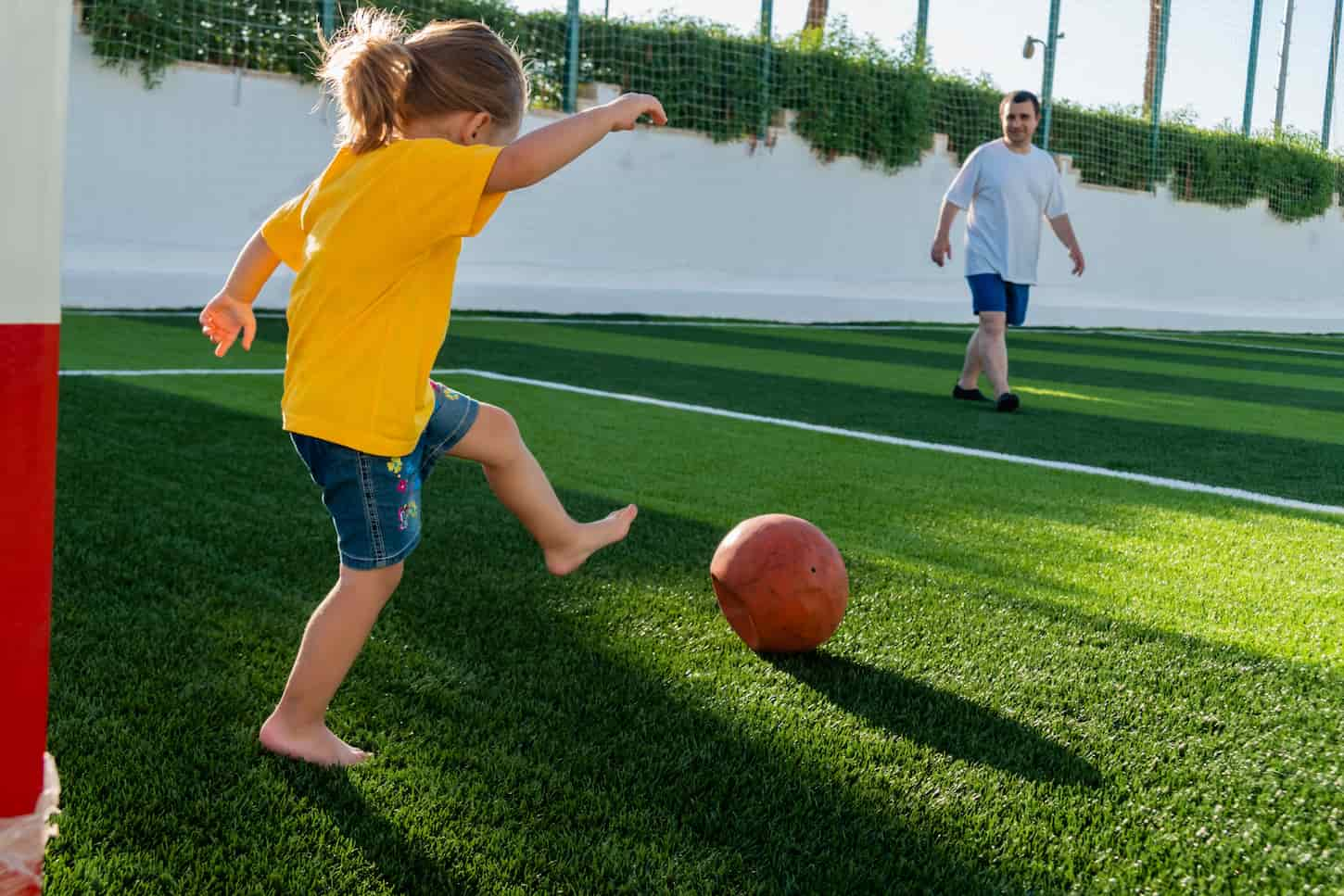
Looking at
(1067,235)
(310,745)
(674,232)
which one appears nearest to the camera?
(310,745)

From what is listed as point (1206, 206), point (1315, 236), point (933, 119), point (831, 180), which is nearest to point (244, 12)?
point (831, 180)

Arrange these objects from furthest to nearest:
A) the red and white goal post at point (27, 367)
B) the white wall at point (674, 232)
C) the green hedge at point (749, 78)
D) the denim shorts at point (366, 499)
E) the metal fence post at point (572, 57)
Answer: the metal fence post at point (572, 57) < the green hedge at point (749, 78) < the white wall at point (674, 232) < the denim shorts at point (366, 499) < the red and white goal post at point (27, 367)

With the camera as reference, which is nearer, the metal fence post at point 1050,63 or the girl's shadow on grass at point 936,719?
the girl's shadow on grass at point 936,719

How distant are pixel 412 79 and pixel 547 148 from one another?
1.18 ft

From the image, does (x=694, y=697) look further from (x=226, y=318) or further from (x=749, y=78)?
(x=749, y=78)

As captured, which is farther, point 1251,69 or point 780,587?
point 1251,69

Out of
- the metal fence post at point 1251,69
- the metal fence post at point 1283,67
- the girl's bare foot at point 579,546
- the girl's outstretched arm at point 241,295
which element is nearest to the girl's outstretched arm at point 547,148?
the girl's outstretched arm at point 241,295

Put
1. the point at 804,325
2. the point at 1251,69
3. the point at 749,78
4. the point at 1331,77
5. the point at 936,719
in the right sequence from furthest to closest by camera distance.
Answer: the point at 1331,77, the point at 1251,69, the point at 749,78, the point at 804,325, the point at 936,719

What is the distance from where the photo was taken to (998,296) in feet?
29.1

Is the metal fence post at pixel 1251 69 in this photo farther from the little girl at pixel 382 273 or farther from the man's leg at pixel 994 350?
the little girl at pixel 382 273

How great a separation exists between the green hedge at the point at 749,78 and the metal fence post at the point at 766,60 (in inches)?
1.2

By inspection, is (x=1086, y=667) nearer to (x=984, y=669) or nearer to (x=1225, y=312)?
(x=984, y=669)

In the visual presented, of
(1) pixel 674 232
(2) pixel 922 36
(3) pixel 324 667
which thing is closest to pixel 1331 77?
(2) pixel 922 36

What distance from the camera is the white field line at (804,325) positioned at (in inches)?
515
